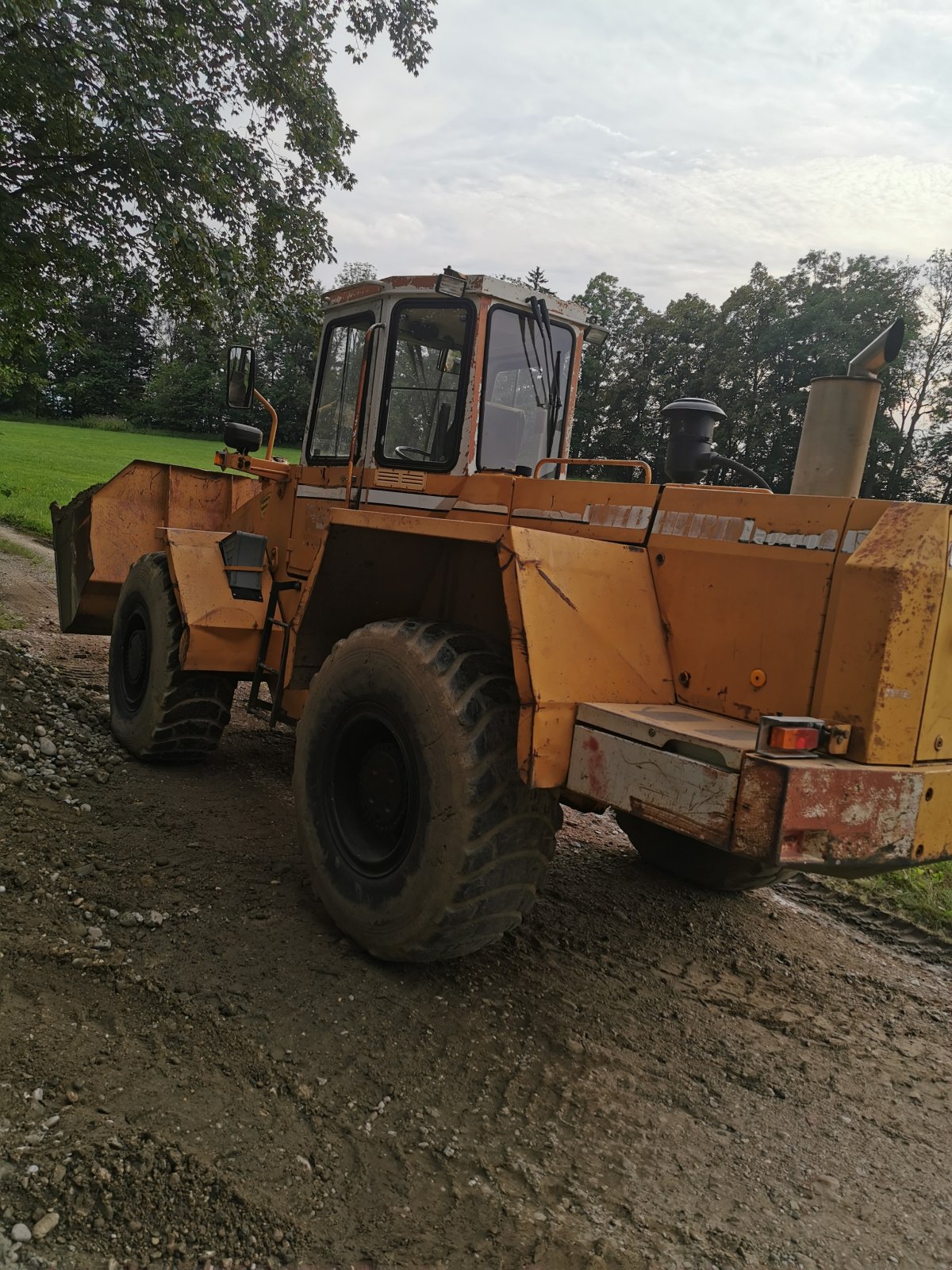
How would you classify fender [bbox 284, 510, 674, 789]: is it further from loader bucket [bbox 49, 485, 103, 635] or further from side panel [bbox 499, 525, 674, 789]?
loader bucket [bbox 49, 485, 103, 635]

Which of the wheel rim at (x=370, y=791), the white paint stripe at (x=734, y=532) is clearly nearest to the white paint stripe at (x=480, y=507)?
the white paint stripe at (x=734, y=532)

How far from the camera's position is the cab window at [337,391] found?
16.0 feet

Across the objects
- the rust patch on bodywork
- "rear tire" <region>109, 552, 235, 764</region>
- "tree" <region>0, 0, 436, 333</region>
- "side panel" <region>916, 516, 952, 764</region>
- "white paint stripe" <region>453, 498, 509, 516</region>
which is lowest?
"rear tire" <region>109, 552, 235, 764</region>

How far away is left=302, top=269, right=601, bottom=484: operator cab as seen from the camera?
4.37 meters

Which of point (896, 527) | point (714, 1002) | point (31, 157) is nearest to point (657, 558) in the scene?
point (896, 527)

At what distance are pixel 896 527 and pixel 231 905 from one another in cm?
286

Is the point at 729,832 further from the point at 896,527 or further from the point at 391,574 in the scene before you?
the point at 391,574

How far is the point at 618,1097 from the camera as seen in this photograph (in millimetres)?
2873

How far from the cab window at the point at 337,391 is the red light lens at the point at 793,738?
288 centimetres

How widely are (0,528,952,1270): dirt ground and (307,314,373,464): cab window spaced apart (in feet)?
6.92

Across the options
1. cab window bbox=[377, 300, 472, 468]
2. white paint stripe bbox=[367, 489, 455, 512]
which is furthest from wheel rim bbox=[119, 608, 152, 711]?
cab window bbox=[377, 300, 472, 468]

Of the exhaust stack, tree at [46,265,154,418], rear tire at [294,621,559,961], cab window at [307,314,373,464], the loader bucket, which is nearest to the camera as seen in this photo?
rear tire at [294,621,559,961]

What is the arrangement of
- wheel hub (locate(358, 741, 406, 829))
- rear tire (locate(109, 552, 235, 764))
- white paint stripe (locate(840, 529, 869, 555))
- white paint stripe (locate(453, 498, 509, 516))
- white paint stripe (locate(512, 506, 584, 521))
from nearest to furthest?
white paint stripe (locate(840, 529, 869, 555)) < wheel hub (locate(358, 741, 406, 829)) < white paint stripe (locate(512, 506, 584, 521)) < white paint stripe (locate(453, 498, 509, 516)) < rear tire (locate(109, 552, 235, 764))

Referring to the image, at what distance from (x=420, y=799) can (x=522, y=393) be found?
89.0 inches
